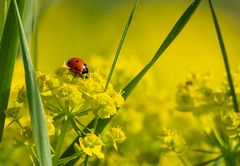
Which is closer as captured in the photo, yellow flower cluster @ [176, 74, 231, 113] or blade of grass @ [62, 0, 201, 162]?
blade of grass @ [62, 0, 201, 162]

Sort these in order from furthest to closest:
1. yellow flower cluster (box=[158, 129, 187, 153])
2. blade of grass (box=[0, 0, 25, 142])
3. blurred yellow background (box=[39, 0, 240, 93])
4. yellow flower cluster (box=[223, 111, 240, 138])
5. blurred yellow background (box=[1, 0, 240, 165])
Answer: blurred yellow background (box=[39, 0, 240, 93]) → blurred yellow background (box=[1, 0, 240, 165]) → yellow flower cluster (box=[158, 129, 187, 153]) → yellow flower cluster (box=[223, 111, 240, 138]) → blade of grass (box=[0, 0, 25, 142])

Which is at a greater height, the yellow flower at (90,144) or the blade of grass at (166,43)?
the blade of grass at (166,43)

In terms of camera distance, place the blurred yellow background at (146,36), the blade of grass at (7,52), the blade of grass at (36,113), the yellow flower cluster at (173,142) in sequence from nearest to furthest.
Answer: the blade of grass at (36,113) → the blade of grass at (7,52) → the yellow flower cluster at (173,142) → the blurred yellow background at (146,36)

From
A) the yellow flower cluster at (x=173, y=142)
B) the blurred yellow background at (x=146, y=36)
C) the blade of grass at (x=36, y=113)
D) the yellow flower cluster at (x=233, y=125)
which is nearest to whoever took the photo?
the blade of grass at (x=36, y=113)

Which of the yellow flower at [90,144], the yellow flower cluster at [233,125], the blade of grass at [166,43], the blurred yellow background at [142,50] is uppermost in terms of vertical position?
the blurred yellow background at [142,50]

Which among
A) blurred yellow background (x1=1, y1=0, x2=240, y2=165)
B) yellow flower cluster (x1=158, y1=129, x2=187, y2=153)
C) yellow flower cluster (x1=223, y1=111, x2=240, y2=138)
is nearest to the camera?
yellow flower cluster (x1=223, y1=111, x2=240, y2=138)

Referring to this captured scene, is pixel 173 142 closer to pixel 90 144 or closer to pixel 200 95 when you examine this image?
pixel 200 95

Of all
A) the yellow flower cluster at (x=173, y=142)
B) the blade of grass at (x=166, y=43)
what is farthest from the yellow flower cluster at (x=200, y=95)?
the blade of grass at (x=166, y=43)

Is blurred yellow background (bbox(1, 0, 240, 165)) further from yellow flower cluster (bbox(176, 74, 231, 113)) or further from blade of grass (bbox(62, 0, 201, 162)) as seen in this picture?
blade of grass (bbox(62, 0, 201, 162))

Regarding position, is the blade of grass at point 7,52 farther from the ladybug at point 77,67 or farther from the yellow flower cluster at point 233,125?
the yellow flower cluster at point 233,125

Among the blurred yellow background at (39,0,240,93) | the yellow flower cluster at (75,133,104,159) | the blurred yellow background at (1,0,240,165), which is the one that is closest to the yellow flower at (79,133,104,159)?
the yellow flower cluster at (75,133,104,159)
